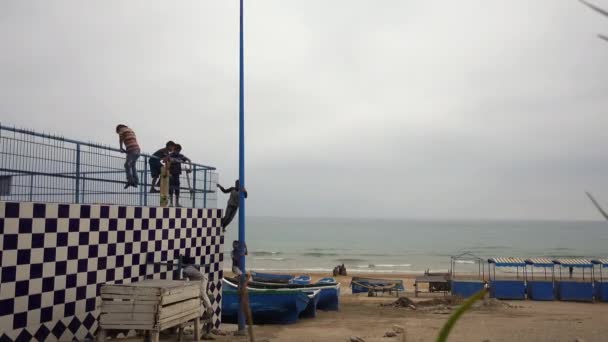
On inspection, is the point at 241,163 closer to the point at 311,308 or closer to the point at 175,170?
the point at 175,170

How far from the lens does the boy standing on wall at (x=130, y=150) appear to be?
8375mm

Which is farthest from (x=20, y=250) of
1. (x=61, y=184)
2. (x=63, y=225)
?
(x=61, y=184)

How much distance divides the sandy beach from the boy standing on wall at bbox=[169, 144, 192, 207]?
9.65 feet

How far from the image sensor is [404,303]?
1886 centimetres

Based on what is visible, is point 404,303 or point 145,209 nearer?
point 145,209

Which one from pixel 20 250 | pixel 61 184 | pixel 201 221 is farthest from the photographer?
pixel 201 221

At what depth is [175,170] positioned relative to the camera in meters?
9.79

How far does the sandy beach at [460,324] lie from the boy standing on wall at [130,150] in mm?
3519

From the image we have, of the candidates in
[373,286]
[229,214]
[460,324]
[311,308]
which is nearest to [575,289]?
[373,286]

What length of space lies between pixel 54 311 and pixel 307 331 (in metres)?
7.10

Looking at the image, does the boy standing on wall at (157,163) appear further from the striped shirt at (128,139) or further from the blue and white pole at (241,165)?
the blue and white pole at (241,165)

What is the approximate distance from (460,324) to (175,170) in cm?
896

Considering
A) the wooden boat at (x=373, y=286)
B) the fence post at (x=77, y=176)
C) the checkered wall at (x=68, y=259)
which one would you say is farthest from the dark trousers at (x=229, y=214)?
the wooden boat at (x=373, y=286)

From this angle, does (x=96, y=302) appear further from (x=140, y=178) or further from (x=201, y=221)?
(x=201, y=221)
